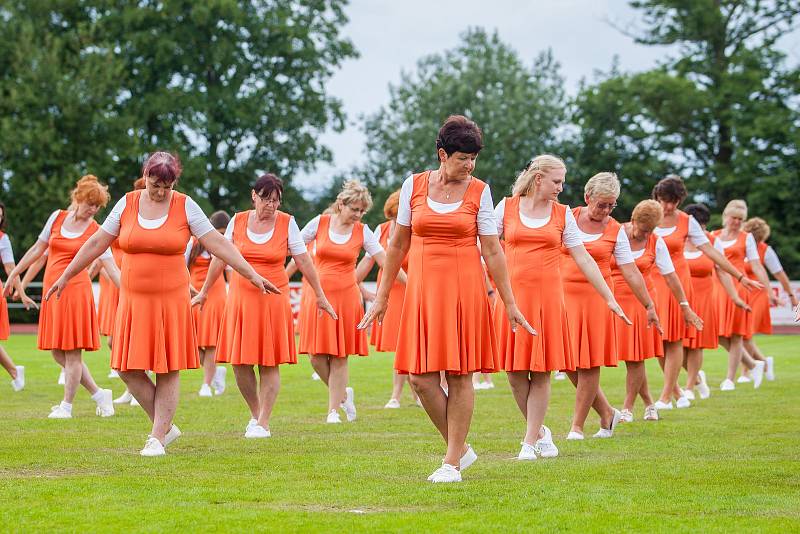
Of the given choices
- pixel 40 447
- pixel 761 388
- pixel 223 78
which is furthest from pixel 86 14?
pixel 40 447

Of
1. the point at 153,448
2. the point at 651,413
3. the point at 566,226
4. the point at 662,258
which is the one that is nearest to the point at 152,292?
the point at 153,448

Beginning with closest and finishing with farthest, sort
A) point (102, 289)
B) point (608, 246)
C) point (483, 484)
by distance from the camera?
1. point (483, 484)
2. point (608, 246)
3. point (102, 289)

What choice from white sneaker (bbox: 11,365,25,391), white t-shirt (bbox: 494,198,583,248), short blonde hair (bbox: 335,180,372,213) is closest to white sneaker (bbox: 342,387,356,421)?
short blonde hair (bbox: 335,180,372,213)

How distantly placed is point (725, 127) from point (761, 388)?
35.4 m

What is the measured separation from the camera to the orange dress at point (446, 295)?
327 inches

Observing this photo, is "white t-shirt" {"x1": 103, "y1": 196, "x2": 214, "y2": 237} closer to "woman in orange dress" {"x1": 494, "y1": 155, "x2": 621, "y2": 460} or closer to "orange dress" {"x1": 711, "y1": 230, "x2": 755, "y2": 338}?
"woman in orange dress" {"x1": 494, "y1": 155, "x2": 621, "y2": 460}

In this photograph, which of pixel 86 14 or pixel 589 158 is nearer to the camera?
pixel 86 14

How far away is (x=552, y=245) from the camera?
9.91 m

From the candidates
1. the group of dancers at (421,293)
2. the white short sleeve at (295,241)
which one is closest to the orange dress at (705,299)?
the group of dancers at (421,293)

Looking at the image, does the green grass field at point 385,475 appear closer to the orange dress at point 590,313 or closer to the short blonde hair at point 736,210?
the orange dress at point 590,313

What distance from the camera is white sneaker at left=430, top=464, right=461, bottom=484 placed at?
8.30 metres

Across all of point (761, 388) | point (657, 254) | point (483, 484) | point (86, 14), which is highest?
point (86, 14)

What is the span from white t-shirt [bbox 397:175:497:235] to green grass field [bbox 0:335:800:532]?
167 cm

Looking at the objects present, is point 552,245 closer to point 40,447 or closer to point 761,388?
point 40,447
